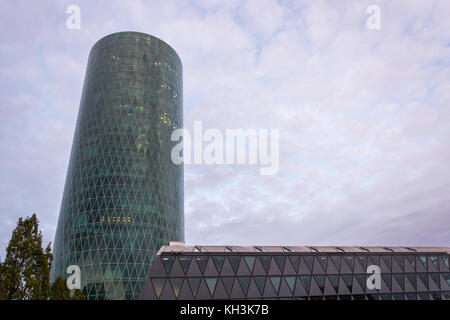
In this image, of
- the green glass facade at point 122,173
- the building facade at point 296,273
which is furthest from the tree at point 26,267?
the green glass facade at point 122,173

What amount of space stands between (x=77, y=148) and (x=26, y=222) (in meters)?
79.5

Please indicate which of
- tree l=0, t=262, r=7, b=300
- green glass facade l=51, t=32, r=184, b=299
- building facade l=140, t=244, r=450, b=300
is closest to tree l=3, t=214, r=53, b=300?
tree l=0, t=262, r=7, b=300

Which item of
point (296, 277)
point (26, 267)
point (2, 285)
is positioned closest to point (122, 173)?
point (296, 277)

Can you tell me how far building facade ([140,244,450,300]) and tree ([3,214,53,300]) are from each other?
53.0 ft

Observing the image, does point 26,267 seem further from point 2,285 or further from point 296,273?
point 296,273

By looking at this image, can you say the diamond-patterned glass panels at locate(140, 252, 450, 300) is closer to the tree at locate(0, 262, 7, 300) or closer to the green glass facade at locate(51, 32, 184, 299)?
the tree at locate(0, 262, 7, 300)

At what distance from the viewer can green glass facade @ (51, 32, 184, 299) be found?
8869cm

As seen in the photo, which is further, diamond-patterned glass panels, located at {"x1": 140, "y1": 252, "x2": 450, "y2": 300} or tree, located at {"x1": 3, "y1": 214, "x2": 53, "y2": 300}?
diamond-patterned glass panels, located at {"x1": 140, "y1": 252, "x2": 450, "y2": 300}

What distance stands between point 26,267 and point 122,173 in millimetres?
69316

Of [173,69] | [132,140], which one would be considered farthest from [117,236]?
[173,69]

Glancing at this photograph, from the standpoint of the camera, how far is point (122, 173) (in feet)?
324

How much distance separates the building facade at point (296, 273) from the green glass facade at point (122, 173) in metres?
44.4

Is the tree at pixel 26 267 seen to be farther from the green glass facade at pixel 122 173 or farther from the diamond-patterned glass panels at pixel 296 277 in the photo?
the green glass facade at pixel 122 173

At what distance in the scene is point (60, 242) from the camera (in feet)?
313
